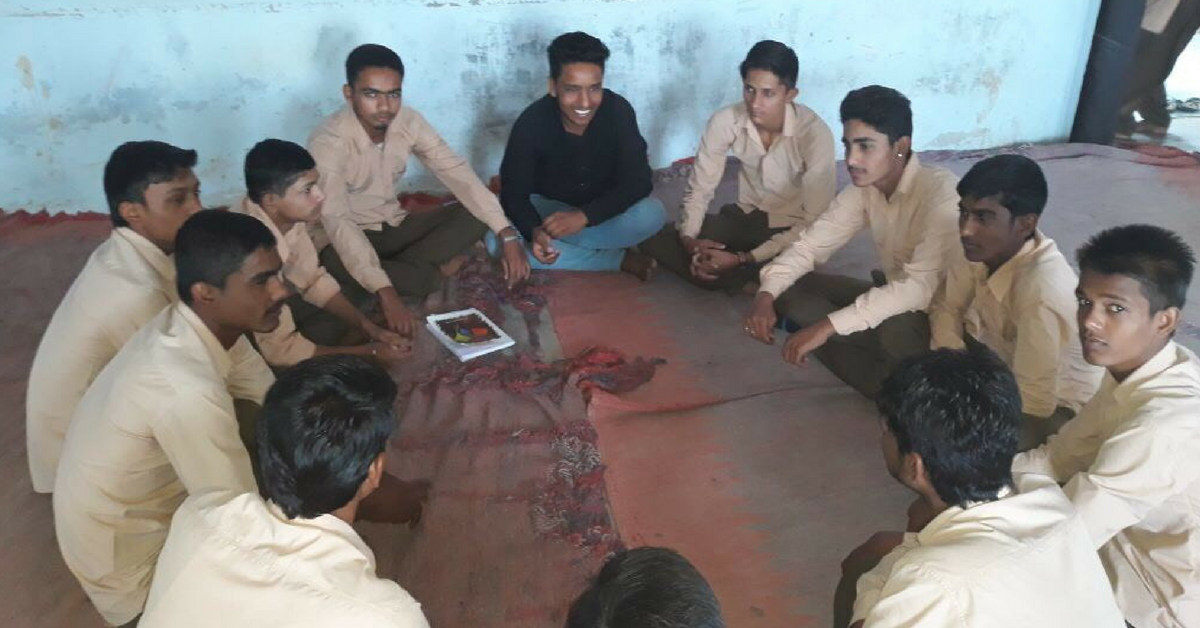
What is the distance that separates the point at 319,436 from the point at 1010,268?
182 centimetres

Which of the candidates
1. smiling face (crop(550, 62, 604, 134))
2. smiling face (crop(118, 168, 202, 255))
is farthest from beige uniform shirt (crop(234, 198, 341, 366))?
smiling face (crop(550, 62, 604, 134))

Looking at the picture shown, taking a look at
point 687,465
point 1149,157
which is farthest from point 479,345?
point 1149,157

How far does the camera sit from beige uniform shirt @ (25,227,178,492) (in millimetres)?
2117

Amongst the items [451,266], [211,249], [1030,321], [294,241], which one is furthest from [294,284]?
[1030,321]

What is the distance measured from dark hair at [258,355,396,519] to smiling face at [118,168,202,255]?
3.66ft

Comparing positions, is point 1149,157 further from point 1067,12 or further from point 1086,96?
point 1067,12

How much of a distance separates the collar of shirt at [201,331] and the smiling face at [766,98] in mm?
2091

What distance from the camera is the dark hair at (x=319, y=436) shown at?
1.42 m

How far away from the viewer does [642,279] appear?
3.68 meters

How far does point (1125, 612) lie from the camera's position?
1886 millimetres

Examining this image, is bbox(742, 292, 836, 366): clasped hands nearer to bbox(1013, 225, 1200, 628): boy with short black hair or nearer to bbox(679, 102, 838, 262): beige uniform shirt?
bbox(679, 102, 838, 262): beige uniform shirt

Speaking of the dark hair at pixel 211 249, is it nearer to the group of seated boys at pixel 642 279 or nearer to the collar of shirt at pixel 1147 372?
the group of seated boys at pixel 642 279

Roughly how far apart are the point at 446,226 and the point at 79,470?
2.01 metres

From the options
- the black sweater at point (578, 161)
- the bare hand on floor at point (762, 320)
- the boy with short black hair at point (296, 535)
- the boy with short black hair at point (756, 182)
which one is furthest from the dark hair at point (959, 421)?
the black sweater at point (578, 161)
